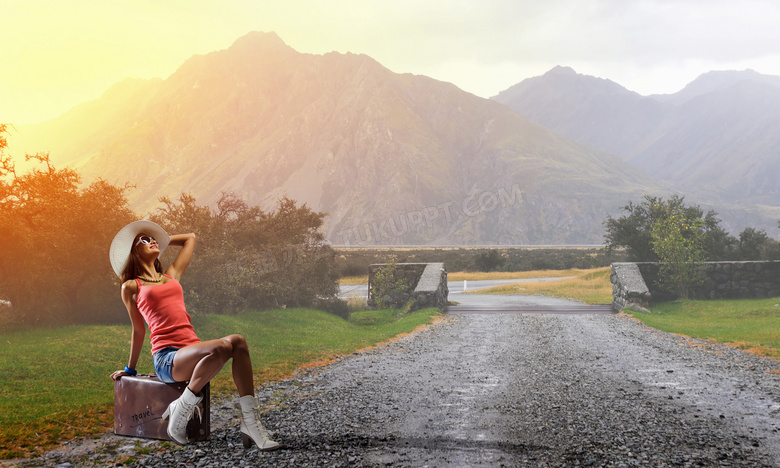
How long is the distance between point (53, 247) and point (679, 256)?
922 inches

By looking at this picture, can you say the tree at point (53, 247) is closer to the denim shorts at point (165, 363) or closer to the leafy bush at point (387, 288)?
the denim shorts at point (165, 363)

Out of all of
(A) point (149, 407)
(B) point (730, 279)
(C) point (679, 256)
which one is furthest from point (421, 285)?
(A) point (149, 407)

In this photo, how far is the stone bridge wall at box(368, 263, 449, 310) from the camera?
24078 mm

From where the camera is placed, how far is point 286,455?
5691mm

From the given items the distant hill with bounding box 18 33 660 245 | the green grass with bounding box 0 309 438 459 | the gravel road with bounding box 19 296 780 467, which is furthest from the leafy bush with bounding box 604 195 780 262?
the distant hill with bounding box 18 33 660 245

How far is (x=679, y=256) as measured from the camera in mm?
24047

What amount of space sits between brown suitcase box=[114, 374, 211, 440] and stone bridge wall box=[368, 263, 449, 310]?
61.9 feet

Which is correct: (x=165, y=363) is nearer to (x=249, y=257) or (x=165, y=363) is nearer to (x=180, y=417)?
(x=180, y=417)

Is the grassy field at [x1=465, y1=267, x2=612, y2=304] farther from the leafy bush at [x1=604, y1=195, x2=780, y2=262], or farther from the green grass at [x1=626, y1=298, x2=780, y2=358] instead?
the green grass at [x1=626, y1=298, x2=780, y2=358]

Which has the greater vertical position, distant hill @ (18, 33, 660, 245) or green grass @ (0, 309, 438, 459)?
distant hill @ (18, 33, 660, 245)

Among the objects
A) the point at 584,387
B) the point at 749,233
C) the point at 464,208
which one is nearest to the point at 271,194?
the point at 464,208

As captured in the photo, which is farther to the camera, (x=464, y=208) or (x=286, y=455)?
(x=464, y=208)

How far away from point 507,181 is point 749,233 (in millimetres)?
138481

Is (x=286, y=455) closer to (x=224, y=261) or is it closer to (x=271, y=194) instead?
(x=224, y=261)
